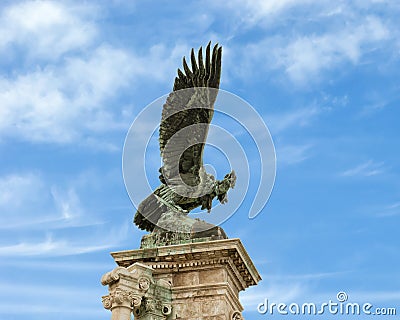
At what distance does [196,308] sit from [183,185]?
312 centimetres

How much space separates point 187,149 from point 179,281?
3.23 metres

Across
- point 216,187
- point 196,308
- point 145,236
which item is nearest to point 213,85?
point 216,187

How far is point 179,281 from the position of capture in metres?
15.5

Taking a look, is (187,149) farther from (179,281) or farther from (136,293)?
(136,293)

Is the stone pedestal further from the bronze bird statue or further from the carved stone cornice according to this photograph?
the bronze bird statue

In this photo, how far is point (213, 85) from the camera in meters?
17.2

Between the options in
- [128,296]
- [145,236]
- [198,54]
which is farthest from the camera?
[198,54]

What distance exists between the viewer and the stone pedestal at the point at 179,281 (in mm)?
14766

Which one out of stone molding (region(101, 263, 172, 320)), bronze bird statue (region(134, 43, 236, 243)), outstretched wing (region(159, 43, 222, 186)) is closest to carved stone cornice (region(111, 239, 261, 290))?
stone molding (region(101, 263, 172, 320))

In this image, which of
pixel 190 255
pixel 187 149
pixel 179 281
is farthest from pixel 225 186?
pixel 179 281

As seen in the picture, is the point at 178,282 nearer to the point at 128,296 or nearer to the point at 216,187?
the point at 128,296

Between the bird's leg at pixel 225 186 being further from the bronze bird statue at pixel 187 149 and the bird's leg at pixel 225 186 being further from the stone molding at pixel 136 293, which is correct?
the stone molding at pixel 136 293

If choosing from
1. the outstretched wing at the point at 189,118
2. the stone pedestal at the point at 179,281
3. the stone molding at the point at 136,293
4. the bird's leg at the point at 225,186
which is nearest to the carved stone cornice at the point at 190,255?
the stone pedestal at the point at 179,281

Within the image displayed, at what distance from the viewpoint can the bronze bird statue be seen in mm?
16781
